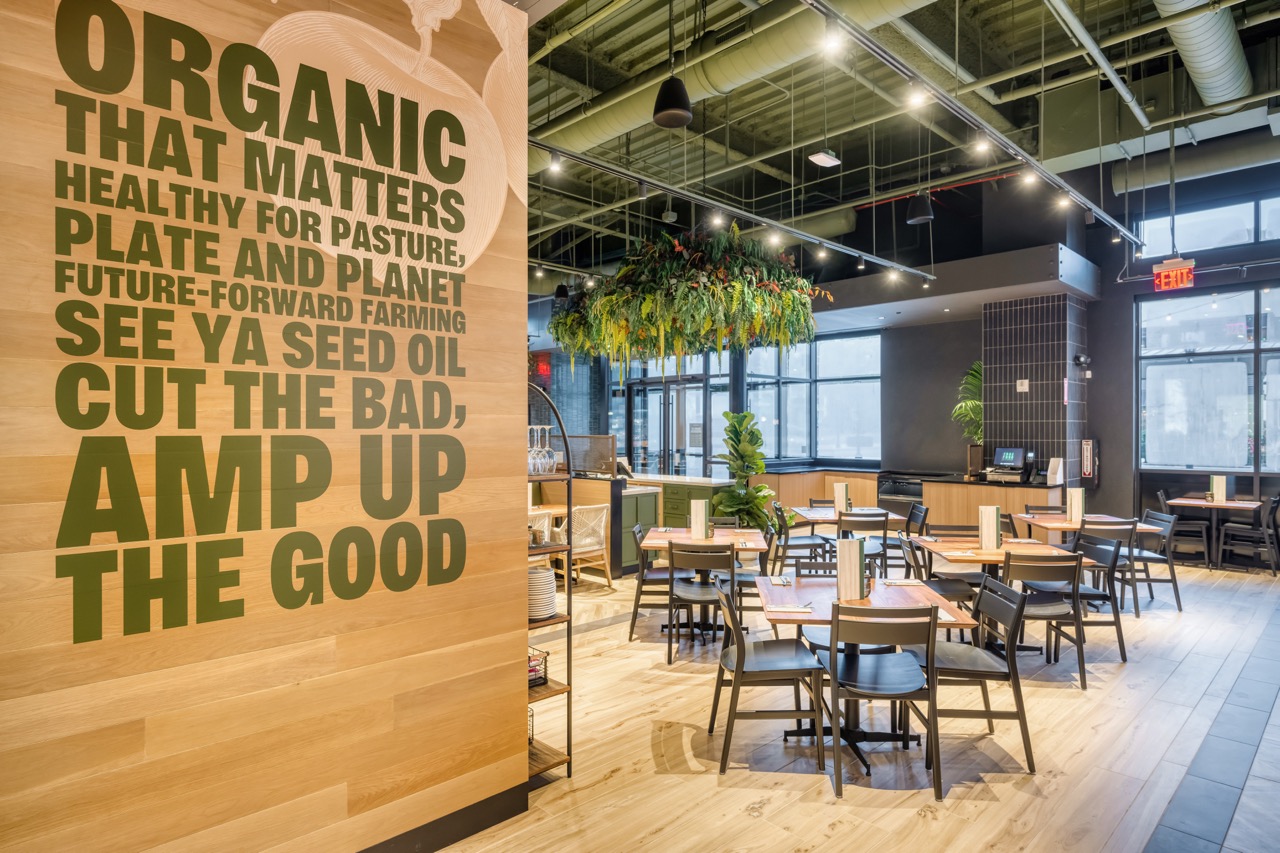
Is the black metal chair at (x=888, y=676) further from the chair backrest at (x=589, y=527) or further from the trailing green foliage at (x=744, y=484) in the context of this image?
the trailing green foliage at (x=744, y=484)

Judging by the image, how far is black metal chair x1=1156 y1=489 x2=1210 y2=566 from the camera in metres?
8.28

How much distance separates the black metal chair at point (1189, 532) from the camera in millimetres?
8281

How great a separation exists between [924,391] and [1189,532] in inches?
161

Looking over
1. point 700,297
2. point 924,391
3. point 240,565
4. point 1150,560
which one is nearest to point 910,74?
point 700,297

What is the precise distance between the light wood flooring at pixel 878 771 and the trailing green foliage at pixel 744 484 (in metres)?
2.54

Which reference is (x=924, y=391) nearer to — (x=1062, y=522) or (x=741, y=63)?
(x=1062, y=522)

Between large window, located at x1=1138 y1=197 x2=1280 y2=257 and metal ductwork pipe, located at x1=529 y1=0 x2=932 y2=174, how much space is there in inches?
233

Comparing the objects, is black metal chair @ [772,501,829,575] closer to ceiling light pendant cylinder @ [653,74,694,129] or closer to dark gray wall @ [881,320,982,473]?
ceiling light pendant cylinder @ [653,74,694,129]

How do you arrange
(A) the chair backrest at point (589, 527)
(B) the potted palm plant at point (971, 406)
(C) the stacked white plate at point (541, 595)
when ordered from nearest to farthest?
(C) the stacked white plate at point (541, 595) → (A) the chair backrest at point (589, 527) → (B) the potted palm plant at point (971, 406)

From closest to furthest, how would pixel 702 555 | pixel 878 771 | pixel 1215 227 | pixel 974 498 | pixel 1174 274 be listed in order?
pixel 878 771 → pixel 702 555 → pixel 1174 274 → pixel 1215 227 → pixel 974 498

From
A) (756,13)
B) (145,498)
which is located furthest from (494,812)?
(756,13)

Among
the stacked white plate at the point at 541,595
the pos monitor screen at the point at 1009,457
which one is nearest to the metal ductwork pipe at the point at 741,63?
the stacked white plate at the point at 541,595

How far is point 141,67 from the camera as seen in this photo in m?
2.21

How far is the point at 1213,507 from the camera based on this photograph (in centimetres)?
814
